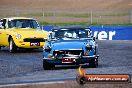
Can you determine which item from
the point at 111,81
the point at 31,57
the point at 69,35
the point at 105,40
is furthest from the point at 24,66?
the point at 105,40

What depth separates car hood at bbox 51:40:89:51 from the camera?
17.5m

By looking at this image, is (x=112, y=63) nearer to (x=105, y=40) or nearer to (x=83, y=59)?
(x=83, y=59)

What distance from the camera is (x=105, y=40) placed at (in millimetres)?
35656

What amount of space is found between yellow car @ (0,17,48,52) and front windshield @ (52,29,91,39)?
539cm

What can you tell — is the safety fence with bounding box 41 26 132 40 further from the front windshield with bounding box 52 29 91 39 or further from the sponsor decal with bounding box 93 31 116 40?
the front windshield with bounding box 52 29 91 39

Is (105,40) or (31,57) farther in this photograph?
(105,40)

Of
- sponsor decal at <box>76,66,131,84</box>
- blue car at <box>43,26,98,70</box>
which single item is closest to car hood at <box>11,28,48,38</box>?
blue car at <box>43,26,98,70</box>

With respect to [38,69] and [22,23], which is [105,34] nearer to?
[22,23]

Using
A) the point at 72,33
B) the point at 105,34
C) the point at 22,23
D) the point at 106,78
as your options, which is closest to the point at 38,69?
the point at 72,33

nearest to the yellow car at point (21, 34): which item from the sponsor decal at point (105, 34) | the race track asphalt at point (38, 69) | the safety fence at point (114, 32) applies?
the race track asphalt at point (38, 69)

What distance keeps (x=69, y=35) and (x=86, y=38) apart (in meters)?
0.60

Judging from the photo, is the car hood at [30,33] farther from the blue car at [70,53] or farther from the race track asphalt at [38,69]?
the blue car at [70,53]

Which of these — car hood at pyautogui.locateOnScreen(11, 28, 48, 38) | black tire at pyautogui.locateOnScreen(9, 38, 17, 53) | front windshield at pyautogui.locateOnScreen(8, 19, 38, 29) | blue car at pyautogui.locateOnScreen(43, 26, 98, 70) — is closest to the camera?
blue car at pyautogui.locateOnScreen(43, 26, 98, 70)

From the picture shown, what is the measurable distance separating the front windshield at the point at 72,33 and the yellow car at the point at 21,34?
5395mm
